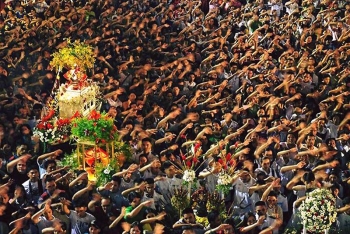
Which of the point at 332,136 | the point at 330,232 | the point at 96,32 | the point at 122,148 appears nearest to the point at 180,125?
the point at 122,148

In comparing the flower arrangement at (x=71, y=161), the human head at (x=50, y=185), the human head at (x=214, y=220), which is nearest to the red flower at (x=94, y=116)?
the flower arrangement at (x=71, y=161)

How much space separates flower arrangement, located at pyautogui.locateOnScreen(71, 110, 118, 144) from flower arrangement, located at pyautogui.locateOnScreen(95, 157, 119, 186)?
467mm

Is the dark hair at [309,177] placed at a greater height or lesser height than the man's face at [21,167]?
lesser

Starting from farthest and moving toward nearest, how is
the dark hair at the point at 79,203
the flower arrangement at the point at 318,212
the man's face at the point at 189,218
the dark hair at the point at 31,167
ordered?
the dark hair at the point at 31,167 < the dark hair at the point at 79,203 < the man's face at the point at 189,218 < the flower arrangement at the point at 318,212

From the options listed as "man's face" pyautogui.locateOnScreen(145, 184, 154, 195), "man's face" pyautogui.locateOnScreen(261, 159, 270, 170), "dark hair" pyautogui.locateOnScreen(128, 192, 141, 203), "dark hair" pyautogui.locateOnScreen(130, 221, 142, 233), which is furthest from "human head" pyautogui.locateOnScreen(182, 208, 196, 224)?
"man's face" pyautogui.locateOnScreen(261, 159, 270, 170)

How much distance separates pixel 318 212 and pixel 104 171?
4335 millimetres

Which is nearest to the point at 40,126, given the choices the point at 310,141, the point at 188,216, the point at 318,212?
the point at 188,216

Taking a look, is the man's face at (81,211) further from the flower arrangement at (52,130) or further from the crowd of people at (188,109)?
the flower arrangement at (52,130)

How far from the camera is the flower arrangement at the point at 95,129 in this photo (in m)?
14.4

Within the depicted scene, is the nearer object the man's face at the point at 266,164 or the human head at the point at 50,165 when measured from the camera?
the human head at the point at 50,165

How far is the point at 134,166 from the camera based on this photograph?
13719mm

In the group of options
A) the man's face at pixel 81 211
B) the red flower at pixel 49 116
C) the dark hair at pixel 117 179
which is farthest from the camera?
the red flower at pixel 49 116

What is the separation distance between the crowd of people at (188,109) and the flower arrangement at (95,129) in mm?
484

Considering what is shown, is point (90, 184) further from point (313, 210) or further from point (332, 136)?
point (332, 136)
